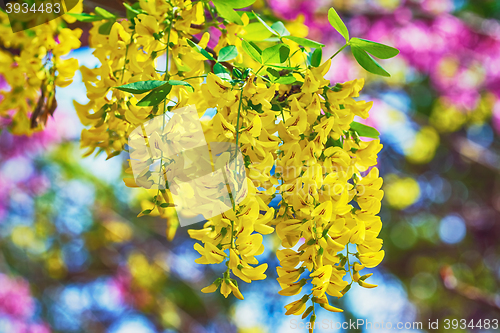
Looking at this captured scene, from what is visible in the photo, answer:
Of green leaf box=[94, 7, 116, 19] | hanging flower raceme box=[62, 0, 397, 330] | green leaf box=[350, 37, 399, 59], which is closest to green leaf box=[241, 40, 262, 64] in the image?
hanging flower raceme box=[62, 0, 397, 330]

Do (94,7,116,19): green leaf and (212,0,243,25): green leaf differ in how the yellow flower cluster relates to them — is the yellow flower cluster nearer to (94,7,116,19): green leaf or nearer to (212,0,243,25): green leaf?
(94,7,116,19): green leaf

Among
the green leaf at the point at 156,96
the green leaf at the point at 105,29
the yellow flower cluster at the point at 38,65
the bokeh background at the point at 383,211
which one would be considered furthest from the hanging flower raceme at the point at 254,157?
the bokeh background at the point at 383,211

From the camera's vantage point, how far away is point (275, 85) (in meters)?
0.34

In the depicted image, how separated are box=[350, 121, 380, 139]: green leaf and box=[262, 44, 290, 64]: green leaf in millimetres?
119

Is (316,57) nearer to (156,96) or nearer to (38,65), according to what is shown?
(156,96)

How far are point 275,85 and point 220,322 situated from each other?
2248 millimetres

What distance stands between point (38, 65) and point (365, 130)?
1.61 feet

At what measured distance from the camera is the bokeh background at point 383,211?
194 cm

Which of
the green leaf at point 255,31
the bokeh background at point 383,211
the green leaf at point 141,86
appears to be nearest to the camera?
the green leaf at point 141,86

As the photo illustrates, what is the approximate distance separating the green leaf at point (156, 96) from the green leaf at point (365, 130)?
22cm

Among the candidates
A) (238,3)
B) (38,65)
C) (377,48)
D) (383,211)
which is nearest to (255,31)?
(238,3)

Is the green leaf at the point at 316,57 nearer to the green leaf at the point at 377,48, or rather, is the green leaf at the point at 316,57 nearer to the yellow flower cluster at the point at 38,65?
the green leaf at the point at 377,48

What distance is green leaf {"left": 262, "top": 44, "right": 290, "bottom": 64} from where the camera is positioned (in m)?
0.35

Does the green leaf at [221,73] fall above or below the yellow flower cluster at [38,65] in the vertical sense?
above
